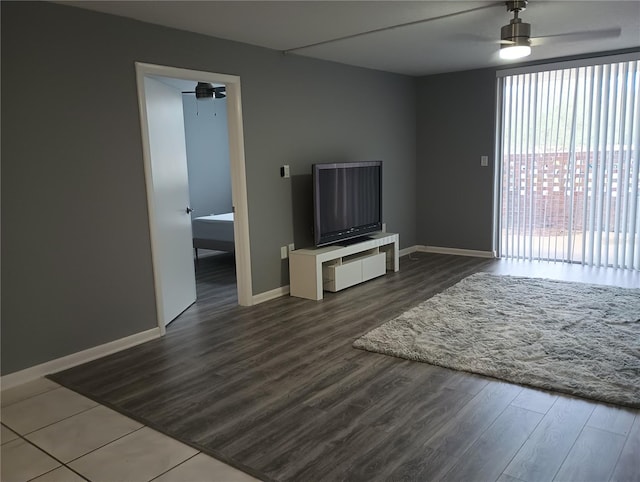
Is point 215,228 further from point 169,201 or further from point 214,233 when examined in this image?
point 169,201

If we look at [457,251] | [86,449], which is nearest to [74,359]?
[86,449]

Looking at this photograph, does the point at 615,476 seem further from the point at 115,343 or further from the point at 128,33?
the point at 128,33

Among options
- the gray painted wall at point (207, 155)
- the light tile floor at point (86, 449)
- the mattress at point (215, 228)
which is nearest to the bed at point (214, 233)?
the mattress at point (215, 228)

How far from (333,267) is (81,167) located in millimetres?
2449

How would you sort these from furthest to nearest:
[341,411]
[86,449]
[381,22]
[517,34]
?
[381,22] → [517,34] → [341,411] → [86,449]

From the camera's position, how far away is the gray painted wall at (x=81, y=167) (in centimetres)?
292

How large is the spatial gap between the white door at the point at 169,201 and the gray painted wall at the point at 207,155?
2.86 m

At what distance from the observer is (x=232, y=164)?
4.41 metres

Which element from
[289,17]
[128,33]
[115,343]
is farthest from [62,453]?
[289,17]

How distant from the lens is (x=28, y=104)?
9.64ft

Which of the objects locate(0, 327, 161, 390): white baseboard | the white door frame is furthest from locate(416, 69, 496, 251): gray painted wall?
locate(0, 327, 161, 390): white baseboard

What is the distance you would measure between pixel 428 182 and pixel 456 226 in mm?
727

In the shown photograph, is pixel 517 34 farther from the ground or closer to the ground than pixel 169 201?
farther from the ground

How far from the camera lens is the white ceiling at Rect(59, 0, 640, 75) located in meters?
3.26
